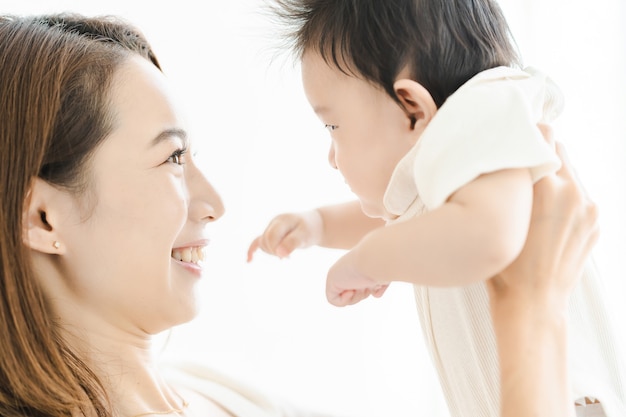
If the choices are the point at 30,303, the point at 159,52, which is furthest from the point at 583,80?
the point at 30,303

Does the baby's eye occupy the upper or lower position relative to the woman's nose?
upper

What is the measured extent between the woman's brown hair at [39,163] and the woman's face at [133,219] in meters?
0.04

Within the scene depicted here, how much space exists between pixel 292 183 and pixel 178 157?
0.98 m

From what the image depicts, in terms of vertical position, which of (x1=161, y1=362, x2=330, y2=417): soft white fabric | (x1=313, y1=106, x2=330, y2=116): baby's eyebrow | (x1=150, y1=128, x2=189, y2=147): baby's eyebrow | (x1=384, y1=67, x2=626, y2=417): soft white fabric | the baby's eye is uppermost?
(x1=313, y1=106, x2=330, y2=116): baby's eyebrow

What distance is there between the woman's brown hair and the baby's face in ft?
1.43

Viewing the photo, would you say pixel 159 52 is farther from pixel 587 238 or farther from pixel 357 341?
pixel 587 238

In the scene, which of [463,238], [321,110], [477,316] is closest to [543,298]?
[477,316]

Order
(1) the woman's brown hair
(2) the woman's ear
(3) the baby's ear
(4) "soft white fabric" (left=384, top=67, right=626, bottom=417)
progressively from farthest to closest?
1. (2) the woman's ear
2. (1) the woman's brown hair
3. (3) the baby's ear
4. (4) "soft white fabric" (left=384, top=67, right=626, bottom=417)

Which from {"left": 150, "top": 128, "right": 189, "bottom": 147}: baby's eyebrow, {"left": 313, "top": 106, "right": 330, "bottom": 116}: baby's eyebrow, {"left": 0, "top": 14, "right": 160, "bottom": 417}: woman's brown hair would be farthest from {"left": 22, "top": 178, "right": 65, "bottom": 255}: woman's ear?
{"left": 313, "top": 106, "right": 330, "bottom": 116}: baby's eyebrow

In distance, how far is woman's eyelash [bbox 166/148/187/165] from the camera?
1.62 meters

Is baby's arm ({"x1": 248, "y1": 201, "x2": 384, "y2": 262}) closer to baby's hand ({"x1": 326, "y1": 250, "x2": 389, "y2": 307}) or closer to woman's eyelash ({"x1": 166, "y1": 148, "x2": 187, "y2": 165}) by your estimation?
woman's eyelash ({"x1": 166, "y1": 148, "x2": 187, "y2": 165})

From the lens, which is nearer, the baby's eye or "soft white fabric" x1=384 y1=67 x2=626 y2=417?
"soft white fabric" x1=384 y1=67 x2=626 y2=417

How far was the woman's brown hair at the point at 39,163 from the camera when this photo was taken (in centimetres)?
137

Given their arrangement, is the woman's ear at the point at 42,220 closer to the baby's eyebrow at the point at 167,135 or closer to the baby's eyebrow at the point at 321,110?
the baby's eyebrow at the point at 167,135
